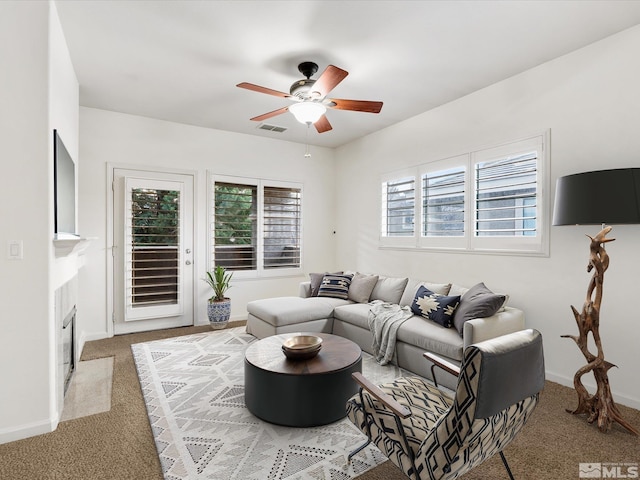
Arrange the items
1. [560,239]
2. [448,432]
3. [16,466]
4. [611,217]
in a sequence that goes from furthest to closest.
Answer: [560,239] → [611,217] → [16,466] → [448,432]

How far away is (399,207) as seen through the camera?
488 cm

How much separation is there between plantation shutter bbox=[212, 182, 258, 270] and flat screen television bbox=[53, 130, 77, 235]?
2.16 metres

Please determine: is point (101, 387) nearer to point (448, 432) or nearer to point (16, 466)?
point (16, 466)

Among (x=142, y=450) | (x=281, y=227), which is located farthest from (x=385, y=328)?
(x=281, y=227)

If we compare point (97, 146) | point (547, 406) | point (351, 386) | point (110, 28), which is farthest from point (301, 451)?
point (97, 146)

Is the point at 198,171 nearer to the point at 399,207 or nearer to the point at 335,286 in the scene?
the point at 335,286

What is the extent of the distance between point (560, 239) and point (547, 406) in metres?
1.42

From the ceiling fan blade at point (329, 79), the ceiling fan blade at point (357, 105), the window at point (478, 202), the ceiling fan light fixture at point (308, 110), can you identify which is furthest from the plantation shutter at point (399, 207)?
the ceiling fan blade at point (329, 79)

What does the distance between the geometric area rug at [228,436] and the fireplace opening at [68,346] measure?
56cm

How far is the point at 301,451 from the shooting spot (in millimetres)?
2082

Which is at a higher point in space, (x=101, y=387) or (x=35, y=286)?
(x=35, y=286)

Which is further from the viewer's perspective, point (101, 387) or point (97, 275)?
point (97, 275)

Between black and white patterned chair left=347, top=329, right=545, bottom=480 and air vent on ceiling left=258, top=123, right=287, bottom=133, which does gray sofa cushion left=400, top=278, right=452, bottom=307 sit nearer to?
black and white patterned chair left=347, top=329, right=545, bottom=480

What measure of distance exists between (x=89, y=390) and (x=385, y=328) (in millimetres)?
2716
